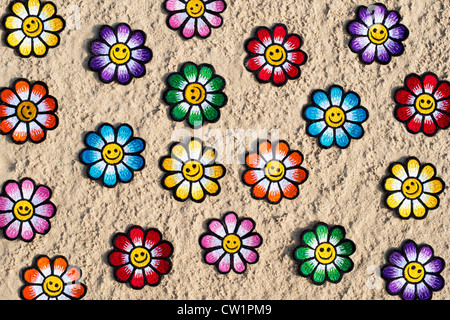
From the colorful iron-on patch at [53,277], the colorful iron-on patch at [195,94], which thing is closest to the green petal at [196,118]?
the colorful iron-on patch at [195,94]

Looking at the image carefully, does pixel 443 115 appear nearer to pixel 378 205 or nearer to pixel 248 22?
pixel 378 205

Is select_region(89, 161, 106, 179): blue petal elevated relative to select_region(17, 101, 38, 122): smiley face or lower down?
lower down

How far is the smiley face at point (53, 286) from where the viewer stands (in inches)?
37.9

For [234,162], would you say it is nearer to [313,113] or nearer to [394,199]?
[313,113]

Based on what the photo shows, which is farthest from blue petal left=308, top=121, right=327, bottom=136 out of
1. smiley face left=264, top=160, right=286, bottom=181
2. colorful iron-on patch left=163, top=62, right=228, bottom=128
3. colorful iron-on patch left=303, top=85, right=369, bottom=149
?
colorful iron-on patch left=163, top=62, right=228, bottom=128

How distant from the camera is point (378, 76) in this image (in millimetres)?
1008

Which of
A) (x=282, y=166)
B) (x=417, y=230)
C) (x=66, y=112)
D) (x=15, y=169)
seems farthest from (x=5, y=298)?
(x=417, y=230)

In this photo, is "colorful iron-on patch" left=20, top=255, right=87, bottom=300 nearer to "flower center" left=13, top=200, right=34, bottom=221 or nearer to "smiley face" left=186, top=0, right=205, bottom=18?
"flower center" left=13, top=200, right=34, bottom=221

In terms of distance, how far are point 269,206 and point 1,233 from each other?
63 centimetres

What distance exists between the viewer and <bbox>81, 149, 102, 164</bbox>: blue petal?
3.16 ft

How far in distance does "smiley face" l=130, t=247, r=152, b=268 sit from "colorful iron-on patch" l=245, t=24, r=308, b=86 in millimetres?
487

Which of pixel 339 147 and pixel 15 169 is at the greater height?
pixel 339 147

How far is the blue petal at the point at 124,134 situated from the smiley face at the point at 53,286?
350 millimetres

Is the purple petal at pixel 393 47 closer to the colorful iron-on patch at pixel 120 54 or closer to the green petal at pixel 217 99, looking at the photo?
the green petal at pixel 217 99
